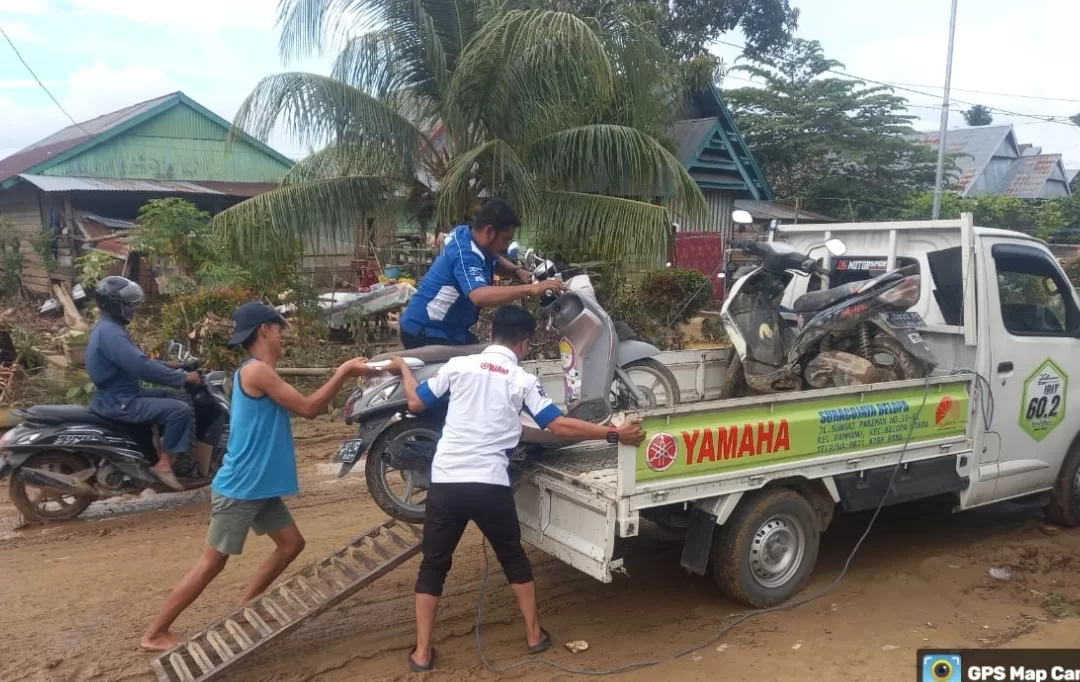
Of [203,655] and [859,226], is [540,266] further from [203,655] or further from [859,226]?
[203,655]

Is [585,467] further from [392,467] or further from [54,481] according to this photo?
[54,481]

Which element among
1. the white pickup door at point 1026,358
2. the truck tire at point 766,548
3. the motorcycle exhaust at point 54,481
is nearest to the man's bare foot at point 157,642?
the motorcycle exhaust at point 54,481

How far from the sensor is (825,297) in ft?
16.8

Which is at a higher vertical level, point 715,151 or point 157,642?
point 715,151

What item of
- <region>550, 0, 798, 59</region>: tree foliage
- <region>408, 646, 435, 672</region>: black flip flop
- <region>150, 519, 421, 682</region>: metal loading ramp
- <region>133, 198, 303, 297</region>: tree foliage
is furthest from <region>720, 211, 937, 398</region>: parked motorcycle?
Answer: <region>550, 0, 798, 59</region>: tree foliage

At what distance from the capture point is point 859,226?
5.60m

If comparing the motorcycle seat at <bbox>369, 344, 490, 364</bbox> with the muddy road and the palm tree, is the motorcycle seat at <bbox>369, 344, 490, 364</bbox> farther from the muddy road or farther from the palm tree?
the palm tree

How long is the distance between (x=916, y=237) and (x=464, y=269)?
2987mm

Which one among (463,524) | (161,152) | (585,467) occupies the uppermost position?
(161,152)

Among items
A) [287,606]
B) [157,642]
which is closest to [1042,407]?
[287,606]

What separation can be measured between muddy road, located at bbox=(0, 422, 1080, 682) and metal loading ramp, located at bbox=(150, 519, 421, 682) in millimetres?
185

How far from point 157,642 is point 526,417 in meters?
1.98

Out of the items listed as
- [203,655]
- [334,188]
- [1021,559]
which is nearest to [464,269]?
[203,655]

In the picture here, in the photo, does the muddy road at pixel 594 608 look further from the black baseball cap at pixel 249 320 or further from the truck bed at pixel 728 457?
the black baseball cap at pixel 249 320
